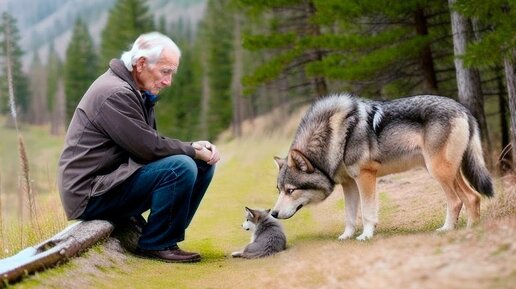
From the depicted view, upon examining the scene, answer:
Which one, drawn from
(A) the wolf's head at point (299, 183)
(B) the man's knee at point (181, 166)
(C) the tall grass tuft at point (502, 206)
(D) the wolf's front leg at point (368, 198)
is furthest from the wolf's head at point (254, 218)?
(C) the tall grass tuft at point (502, 206)

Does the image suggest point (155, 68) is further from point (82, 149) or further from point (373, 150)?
point (373, 150)

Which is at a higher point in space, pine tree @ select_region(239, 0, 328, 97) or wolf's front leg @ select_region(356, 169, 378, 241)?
pine tree @ select_region(239, 0, 328, 97)

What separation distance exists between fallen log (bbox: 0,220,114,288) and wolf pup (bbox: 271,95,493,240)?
1.99 metres

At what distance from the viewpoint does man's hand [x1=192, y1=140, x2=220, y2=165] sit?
21.3 feet

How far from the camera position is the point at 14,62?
46406 mm

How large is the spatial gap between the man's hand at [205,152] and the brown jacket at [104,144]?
0.36 m

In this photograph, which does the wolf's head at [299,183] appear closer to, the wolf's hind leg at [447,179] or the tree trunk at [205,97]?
the wolf's hind leg at [447,179]

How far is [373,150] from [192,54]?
52105 mm

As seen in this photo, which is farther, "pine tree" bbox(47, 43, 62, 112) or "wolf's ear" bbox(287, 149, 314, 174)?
"pine tree" bbox(47, 43, 62, 112)

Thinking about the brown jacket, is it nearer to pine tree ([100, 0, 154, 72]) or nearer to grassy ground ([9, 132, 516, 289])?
grassy ground ([9, 132, 516, 289])

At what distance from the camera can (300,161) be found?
7.11 m

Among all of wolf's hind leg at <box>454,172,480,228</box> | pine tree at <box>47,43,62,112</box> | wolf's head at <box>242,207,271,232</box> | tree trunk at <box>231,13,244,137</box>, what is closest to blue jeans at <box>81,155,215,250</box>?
wolf's head at <box>242,207,271,232</box>

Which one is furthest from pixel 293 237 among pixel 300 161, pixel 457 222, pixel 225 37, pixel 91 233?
pixel 225 37

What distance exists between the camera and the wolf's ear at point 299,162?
23.2 ft
